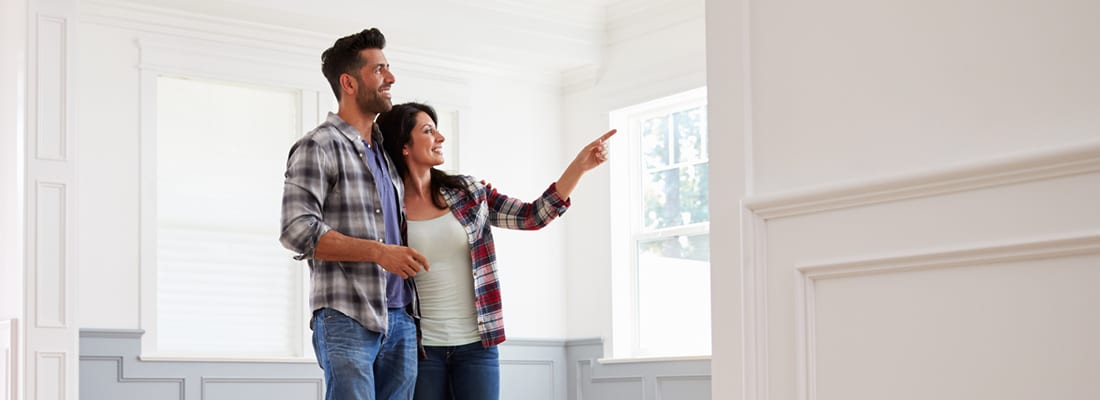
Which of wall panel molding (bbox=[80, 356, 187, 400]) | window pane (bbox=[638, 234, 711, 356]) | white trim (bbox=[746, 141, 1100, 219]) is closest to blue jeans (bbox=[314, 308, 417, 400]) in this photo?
white trim (bbox=[746, 141, 1100, 219])

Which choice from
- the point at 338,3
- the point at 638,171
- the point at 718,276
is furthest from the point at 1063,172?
the point at 638,171

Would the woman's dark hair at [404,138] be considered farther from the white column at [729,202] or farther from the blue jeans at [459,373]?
the white column at [729,202]

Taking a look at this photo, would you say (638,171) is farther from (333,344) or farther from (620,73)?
(333,344)

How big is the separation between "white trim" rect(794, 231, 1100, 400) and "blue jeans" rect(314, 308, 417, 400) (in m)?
1.12

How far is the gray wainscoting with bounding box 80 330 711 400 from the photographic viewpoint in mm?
5148

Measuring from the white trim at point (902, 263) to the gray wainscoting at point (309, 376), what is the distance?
3884 mm

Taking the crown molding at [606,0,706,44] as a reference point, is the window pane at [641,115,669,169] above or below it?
below

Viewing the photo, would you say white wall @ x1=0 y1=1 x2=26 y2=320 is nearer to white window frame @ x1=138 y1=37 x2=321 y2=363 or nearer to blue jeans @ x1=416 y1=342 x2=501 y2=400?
white window frame @ x1=138 y1=37 x2=321 y2=363

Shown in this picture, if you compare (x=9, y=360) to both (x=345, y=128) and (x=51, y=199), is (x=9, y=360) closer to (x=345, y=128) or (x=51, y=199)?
(x=51, y=199)

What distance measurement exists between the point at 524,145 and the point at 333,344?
13.5 ft

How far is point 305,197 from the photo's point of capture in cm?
272

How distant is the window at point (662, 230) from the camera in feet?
19.8

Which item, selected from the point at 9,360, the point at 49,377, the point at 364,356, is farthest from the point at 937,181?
the point at 9,360

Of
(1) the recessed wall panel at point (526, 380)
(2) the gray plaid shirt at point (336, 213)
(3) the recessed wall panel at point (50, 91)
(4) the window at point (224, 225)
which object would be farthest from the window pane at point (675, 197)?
(2) the gray plaid shirt at point (336, 213)
